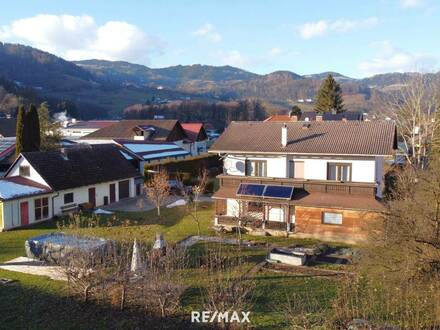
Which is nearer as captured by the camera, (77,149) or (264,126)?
(264,126)

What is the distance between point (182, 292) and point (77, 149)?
24768 millimetres

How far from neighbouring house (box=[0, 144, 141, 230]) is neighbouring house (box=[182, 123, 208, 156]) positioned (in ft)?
89.4

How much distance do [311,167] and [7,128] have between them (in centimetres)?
5832

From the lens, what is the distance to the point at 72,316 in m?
15.0

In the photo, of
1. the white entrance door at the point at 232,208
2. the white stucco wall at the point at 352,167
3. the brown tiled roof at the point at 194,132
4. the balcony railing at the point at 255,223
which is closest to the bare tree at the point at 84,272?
the balcony railing at the point at 255,223

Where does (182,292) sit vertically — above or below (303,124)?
below

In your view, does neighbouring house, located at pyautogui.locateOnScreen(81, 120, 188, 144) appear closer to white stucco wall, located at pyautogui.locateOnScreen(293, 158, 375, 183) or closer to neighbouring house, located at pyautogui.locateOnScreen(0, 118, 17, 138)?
neighbouring house, located at pyautogui.locateOnScreen(0, 118, 17, 138)

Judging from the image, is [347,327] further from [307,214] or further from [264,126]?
[264,126]

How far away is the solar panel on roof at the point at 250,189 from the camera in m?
26.9

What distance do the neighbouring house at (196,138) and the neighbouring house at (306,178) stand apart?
3787 centimetres

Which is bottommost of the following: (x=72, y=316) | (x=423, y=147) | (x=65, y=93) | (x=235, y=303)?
(x=72, y=316)

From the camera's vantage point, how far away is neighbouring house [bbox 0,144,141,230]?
29547 millimetres

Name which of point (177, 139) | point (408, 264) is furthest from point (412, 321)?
point (177, 139)

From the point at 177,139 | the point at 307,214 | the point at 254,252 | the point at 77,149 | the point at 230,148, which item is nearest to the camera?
the point at 254,252
